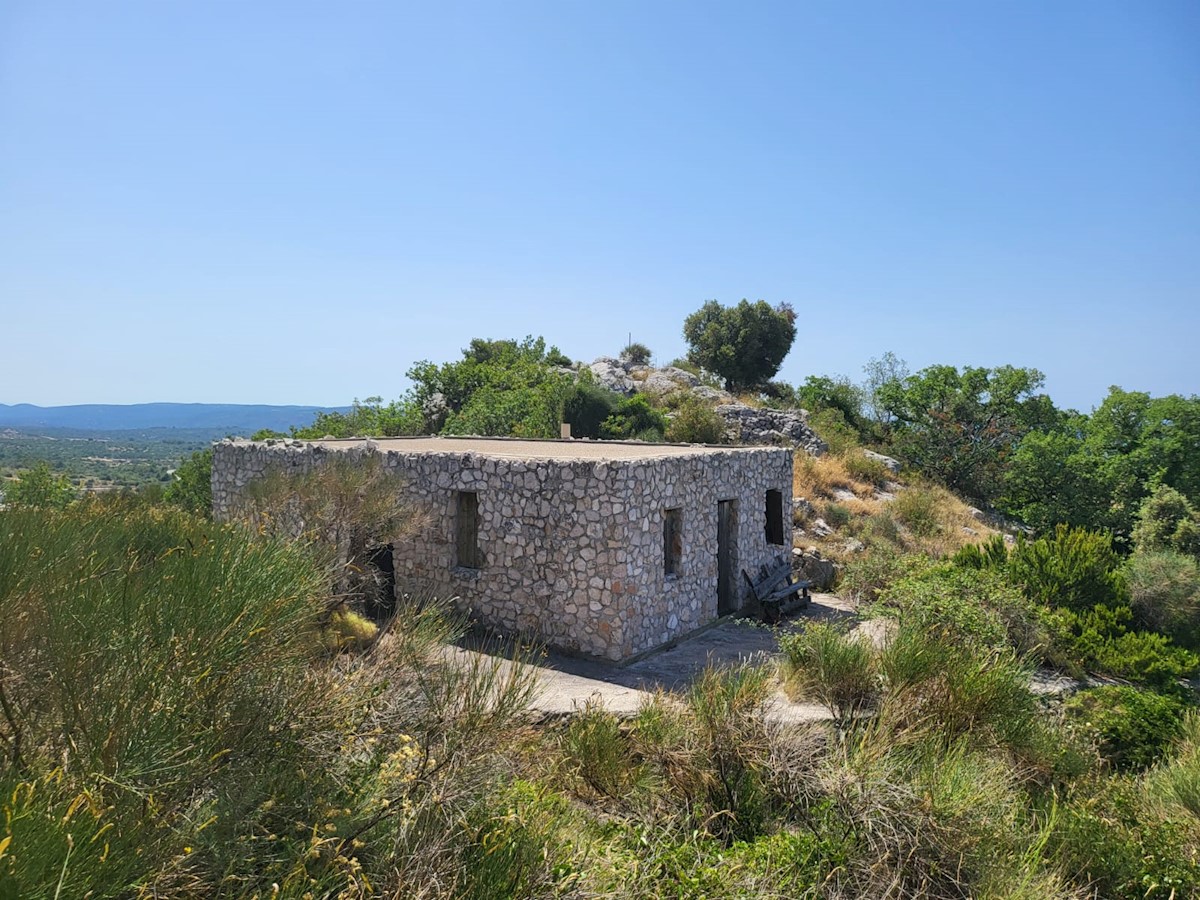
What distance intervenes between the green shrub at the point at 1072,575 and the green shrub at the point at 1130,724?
2467mm

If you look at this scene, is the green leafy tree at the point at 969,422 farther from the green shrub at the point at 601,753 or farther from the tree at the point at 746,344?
the green shrub at the point at 601,753

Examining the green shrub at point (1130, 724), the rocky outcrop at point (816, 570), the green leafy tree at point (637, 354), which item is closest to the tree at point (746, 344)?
the green leafy tree at point (637, 354)

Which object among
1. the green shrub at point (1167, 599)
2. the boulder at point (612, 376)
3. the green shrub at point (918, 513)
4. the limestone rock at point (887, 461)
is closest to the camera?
the green shrub at point (1167, 599)

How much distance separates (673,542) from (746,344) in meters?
26.9

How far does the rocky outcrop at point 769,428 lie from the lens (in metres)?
26.1

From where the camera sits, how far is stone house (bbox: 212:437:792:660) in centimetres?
1062

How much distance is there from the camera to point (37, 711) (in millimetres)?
3621

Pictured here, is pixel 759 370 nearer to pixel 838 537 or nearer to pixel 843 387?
pixel 843 387

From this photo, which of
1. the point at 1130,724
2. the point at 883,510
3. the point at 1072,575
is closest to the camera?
the point at 1130,724

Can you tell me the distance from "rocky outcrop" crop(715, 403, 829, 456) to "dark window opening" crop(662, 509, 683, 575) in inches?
555

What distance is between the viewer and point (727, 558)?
13852 mm

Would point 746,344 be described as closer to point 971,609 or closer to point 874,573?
point 874,573

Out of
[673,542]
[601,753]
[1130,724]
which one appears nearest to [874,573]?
[673,542]

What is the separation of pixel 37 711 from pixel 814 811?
519 cm
